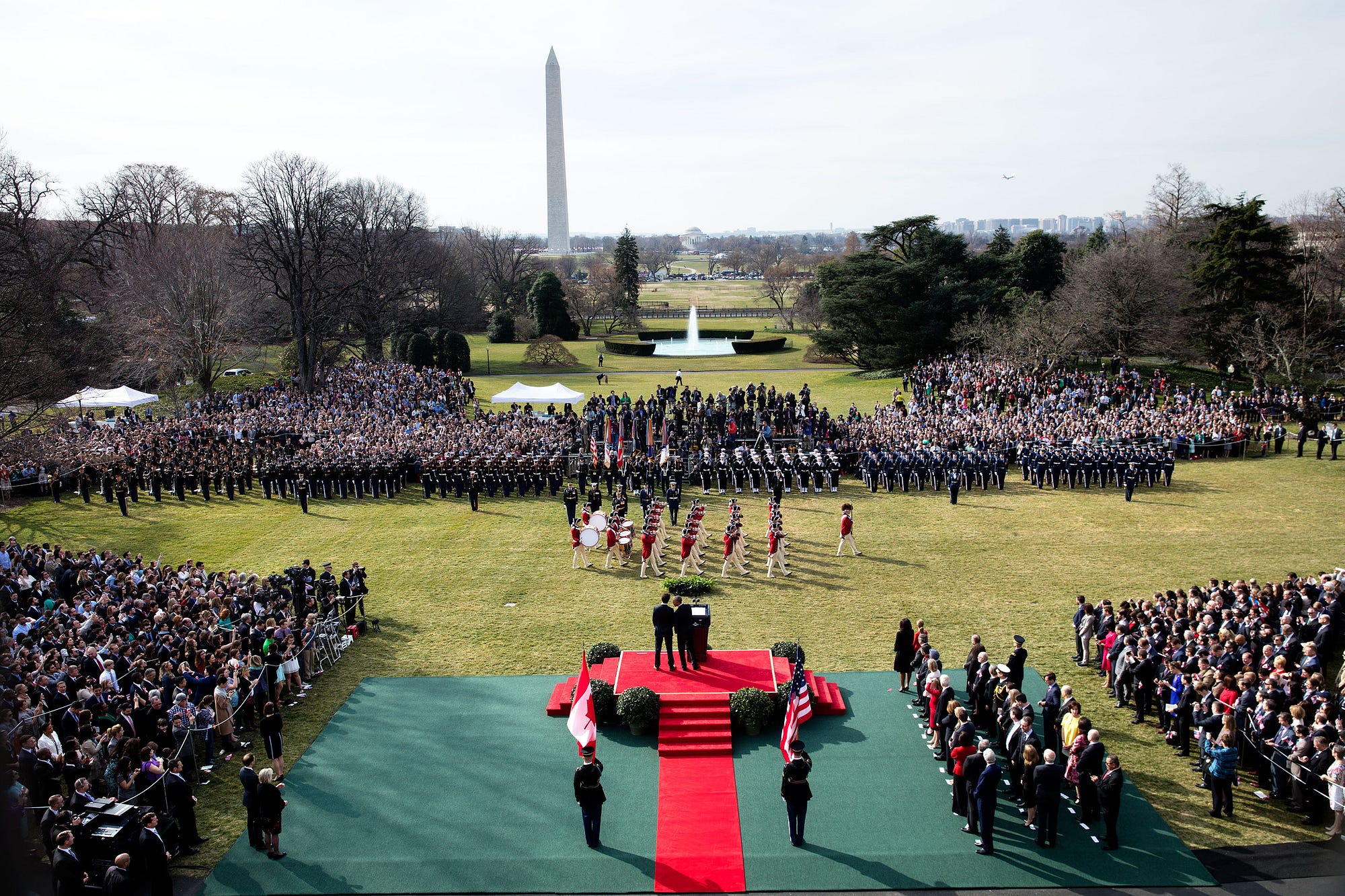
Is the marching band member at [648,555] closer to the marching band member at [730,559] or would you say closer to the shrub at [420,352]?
the marching band member at [730,559]

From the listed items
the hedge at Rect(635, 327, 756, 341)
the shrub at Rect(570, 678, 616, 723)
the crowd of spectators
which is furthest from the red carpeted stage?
the hedge at Rect(635, 327, 756, 341)

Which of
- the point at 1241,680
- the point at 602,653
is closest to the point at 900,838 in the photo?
the point at 1241,680

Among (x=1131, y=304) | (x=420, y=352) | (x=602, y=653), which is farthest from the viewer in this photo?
(x=420, y=352)

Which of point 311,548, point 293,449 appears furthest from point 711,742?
point 293,449

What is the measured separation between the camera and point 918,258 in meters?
52.6

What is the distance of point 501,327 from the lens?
6919cm

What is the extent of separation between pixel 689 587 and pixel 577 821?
8.03 m

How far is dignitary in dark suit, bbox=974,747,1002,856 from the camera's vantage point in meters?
10.7

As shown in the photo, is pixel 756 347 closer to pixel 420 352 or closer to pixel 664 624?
pixel 420 352

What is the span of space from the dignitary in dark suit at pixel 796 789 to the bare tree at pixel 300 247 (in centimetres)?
3919

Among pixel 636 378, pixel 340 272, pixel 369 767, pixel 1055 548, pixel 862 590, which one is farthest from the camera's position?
pixel 340 272

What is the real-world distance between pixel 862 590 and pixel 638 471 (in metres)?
10.3

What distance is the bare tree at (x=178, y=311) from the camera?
137 feet

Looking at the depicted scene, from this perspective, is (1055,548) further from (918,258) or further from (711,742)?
(918,258)
